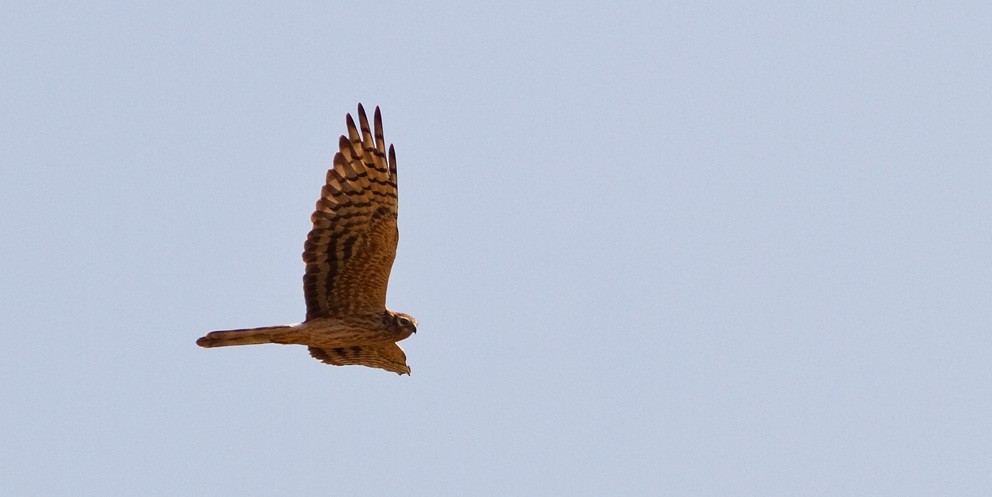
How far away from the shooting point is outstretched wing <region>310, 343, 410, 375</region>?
16.2 m

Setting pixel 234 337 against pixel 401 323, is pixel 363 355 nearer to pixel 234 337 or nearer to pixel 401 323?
pixel 401 323

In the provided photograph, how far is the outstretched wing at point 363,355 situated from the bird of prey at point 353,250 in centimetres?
63

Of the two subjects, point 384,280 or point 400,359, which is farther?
point 400,359

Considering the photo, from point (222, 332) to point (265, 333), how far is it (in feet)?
1.53

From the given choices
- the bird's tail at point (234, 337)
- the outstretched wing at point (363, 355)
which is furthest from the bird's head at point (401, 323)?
the bird's tail at point (234, 337)

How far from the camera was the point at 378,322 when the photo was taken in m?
15.4

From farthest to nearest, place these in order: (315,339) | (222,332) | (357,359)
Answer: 1. (357,359)
2. (315,339)
3. (222,332)

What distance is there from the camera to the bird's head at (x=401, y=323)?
50.8 feet

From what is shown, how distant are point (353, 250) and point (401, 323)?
38.1 inches

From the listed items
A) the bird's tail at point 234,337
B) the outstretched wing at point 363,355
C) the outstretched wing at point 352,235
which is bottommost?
the bird's tail at point 234,337

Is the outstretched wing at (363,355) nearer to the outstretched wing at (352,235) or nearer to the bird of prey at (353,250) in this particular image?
the bird of prey at (353,250)

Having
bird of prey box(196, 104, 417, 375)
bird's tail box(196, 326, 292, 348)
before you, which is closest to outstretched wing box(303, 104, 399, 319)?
bird of prey box(196, 104, 417, 375)

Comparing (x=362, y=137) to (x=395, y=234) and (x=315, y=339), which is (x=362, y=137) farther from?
(x=315, y=339)

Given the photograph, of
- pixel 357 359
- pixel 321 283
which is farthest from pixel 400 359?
pixel 321 283
